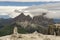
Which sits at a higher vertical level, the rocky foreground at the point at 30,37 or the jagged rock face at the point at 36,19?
the jagged rock face at the point at 36,19

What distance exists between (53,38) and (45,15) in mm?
799

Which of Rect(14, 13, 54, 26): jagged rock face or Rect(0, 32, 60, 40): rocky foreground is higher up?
Rect(14, 13, 54, 26): jagged rock face

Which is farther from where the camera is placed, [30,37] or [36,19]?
[36,19]

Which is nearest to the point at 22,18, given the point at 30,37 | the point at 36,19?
the point at 36,19

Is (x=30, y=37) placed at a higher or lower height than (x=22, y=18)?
lower

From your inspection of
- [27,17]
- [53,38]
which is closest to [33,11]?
[27,17]

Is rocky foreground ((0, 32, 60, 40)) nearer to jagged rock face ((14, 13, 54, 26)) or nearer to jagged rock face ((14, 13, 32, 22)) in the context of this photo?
jagged rock face ((14, 13, 54, 26))

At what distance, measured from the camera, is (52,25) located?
518 centimetres

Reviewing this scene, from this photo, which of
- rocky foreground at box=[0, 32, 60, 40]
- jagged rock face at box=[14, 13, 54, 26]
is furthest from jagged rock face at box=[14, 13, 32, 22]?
rocky foreground at box=[0, 32, 60, 40]

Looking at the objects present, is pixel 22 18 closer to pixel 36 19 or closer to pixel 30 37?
pixel 36 19

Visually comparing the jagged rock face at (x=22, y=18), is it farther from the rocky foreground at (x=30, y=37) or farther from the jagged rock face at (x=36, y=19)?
the rocky foreground at (x=30, y=37)

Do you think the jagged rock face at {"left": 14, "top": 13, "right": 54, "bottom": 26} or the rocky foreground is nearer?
the rocky foreground

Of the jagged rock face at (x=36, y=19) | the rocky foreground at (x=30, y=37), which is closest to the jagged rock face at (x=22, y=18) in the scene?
the jagged rock face at (x=36, y=19)

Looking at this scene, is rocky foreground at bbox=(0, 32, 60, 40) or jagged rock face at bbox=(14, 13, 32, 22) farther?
jagged rock face at bbox=(14, 13, 32, 22)
